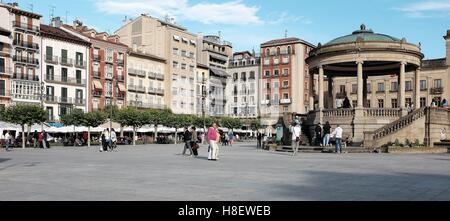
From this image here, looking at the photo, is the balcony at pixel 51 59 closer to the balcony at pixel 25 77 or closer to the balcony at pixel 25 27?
A: the balcony at pixel 25 77

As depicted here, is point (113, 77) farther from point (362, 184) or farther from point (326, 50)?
point (362, 184)

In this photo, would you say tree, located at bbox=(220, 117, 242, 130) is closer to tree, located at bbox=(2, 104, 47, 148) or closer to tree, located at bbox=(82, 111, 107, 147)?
tree, located at bbox=(82, 111, 107, 147)

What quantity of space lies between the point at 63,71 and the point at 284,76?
4864cm

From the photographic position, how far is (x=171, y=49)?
315 feet

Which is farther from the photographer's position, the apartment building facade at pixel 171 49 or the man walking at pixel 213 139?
the apartment building facade at pixel 171 49

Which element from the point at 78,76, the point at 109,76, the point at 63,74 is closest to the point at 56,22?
the point at 109,76

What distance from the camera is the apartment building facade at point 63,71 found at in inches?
2896

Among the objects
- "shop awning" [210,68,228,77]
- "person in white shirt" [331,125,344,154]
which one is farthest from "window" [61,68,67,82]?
"person in white shirt" [331,125,344,154]

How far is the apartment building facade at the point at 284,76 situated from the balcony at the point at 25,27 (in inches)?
2075

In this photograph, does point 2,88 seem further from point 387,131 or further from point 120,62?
point 387,131

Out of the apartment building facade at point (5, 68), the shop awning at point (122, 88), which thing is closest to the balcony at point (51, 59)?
the apartment building facade at point (5, 68)

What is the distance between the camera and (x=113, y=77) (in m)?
81.2

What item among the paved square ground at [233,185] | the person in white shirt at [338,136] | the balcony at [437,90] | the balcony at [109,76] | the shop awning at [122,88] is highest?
the balcony at [109,76]
